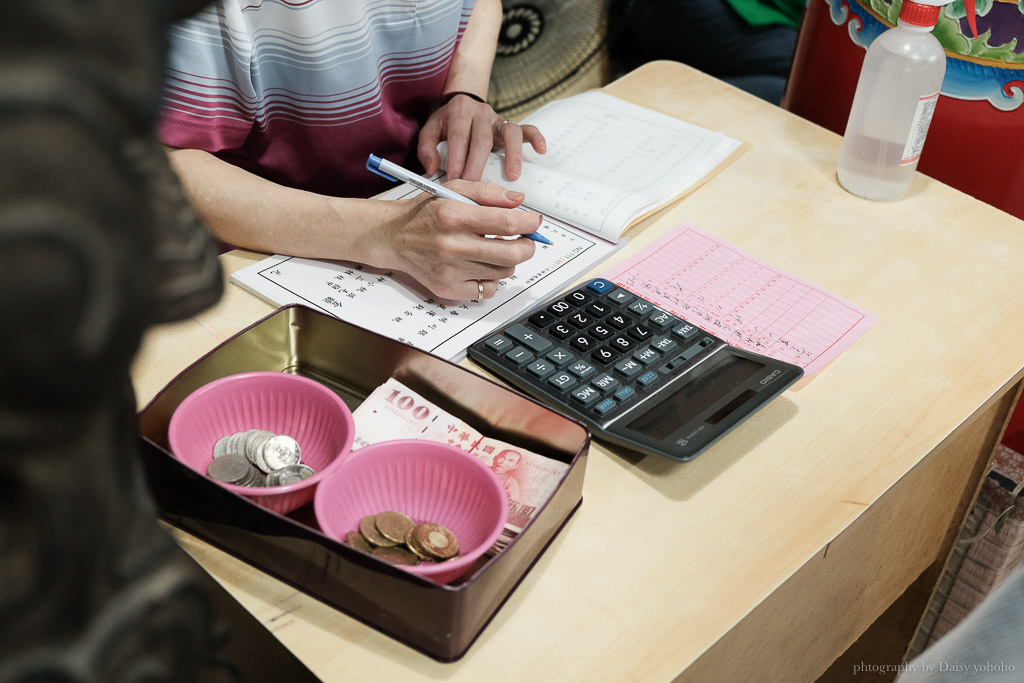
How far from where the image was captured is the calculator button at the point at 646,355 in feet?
2.56

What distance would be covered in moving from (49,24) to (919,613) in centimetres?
121

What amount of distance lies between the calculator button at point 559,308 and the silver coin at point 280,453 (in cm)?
27

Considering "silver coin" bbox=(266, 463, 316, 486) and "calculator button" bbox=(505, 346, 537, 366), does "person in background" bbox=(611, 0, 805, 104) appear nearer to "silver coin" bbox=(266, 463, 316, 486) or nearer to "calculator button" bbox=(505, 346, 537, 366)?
"calculator button" bbox=(505, 346, 537, 366)

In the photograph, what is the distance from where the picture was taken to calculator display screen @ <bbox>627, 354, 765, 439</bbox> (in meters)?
0.73

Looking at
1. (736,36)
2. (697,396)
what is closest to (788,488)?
(697,396)

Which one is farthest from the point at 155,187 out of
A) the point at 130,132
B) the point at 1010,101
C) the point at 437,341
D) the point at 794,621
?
the point at 1010,101

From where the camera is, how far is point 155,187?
0.28 m

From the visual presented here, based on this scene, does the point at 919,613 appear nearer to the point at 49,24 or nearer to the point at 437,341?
the point at 437,341

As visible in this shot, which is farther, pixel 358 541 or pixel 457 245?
pixel 457 245

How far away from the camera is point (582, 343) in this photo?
2.62ft

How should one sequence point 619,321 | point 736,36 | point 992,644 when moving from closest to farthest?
point 992,644 → point 619,321 → point 736,36

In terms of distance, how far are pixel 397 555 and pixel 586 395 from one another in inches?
8.8

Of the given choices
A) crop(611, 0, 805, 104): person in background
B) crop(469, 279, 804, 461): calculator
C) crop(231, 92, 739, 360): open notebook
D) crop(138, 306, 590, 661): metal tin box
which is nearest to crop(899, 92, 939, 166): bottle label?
crop(231, 92, 739, 360): open notebook

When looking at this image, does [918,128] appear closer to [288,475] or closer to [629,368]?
[629,368]
